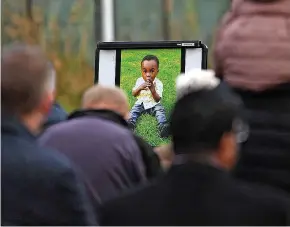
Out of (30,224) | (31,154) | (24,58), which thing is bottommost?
(30,224)

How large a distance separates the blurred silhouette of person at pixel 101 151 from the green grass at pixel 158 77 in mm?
2068

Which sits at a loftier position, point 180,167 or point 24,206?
point 180,167

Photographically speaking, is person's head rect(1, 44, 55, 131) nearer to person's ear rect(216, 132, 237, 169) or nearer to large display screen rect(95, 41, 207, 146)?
person's ear rect(216, 132, 237, 169)

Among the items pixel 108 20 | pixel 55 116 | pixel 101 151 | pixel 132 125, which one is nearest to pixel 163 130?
pixel 132 125

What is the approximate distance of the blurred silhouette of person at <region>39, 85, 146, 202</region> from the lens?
3.19 metres

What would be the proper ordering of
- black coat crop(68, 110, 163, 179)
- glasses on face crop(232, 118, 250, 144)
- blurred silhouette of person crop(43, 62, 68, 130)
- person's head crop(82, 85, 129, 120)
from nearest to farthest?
glasses on face crop(232, 118, 250, 144), black coat crop(68, 110, 163, 179), person's head crop(82, 85, 129, 120), blurred silhouette of person crop(43, 62, 68, 130)

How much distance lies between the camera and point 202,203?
7.36 feet

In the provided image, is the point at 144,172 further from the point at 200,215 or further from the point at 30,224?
the point at 200,215

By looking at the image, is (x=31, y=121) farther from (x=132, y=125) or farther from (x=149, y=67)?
(x=149, y=67)

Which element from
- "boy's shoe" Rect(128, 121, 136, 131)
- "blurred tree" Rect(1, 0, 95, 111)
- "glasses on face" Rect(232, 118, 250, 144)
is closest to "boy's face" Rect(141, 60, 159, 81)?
"boy's shoe" Rect(128, 121, 136, 131)

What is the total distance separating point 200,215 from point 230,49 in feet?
3.11

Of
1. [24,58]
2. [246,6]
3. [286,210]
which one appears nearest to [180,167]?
[286,210]

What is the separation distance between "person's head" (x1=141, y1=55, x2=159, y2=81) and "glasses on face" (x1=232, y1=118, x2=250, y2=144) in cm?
265

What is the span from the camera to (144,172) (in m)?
3.33
